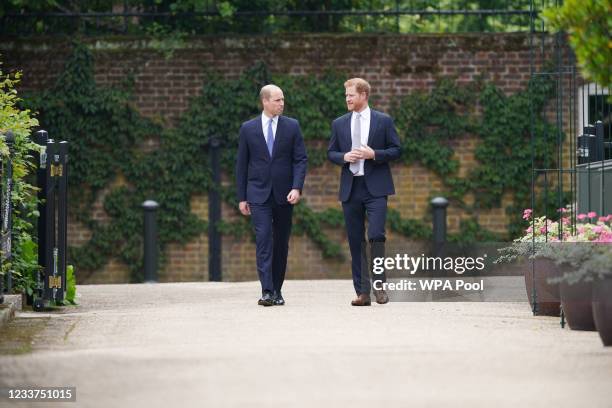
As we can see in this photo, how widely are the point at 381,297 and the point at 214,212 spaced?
631 cm

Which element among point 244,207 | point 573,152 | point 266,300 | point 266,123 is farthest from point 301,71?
point 266,300

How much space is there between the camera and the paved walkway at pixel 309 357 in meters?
6.36

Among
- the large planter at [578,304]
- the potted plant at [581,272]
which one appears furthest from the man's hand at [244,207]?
the large planter at [578,304]

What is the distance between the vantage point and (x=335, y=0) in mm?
17938

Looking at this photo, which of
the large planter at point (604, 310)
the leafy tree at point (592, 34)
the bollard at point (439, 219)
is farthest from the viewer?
the bollard at point (439, 219)

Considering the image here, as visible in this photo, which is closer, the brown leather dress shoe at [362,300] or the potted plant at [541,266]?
the potted plant at [541,266]

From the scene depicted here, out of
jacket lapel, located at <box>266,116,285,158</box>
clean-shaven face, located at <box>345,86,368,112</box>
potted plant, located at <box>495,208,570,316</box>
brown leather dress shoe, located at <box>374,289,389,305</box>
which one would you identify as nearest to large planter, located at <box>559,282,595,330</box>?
potted plant, located at <box>495,208,570,316</box>

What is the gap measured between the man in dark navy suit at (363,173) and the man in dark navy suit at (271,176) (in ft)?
1.25

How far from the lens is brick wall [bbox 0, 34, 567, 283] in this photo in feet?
56.7

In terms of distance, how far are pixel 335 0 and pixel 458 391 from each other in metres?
12.0

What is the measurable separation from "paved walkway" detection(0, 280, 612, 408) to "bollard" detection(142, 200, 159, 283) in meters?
5.11

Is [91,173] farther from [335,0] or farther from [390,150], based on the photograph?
[390,150]

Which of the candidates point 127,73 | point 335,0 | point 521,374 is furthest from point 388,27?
point 521,374

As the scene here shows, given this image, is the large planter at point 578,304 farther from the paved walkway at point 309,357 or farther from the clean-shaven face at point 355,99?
the clean-shaven face at point 355,99
